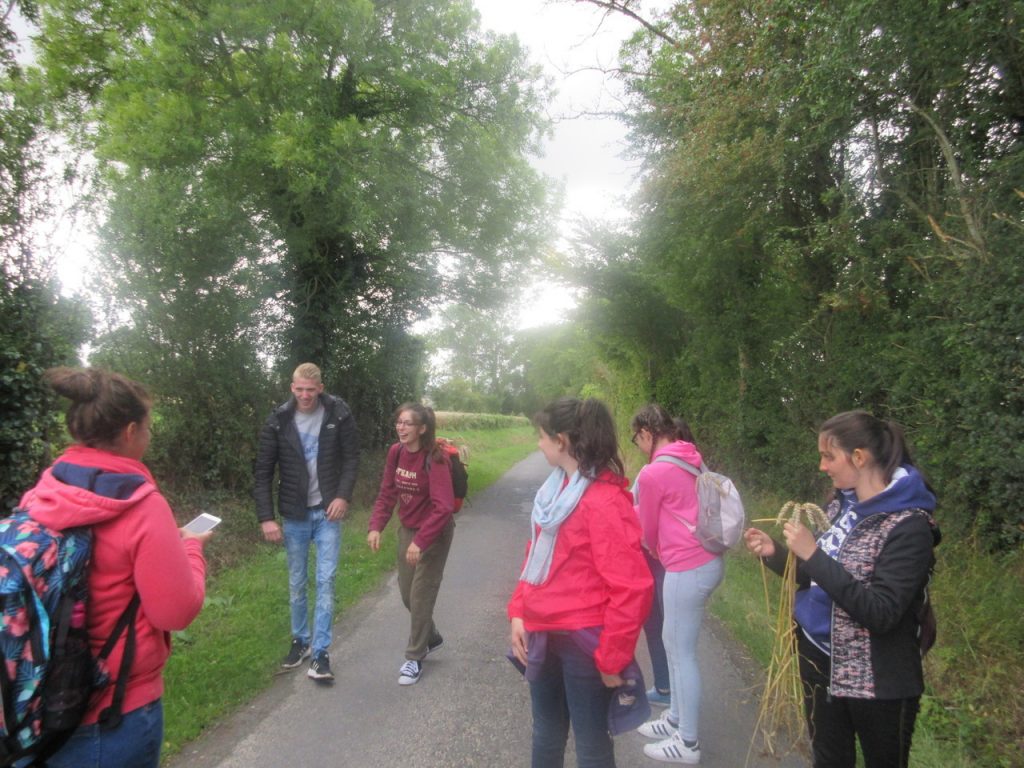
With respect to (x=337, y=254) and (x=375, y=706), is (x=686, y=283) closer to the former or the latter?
(x=337, y=254)

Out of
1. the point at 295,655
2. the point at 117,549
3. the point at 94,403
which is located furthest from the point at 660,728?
the point at 94,403

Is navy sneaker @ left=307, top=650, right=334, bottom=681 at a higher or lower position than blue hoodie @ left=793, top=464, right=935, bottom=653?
lower

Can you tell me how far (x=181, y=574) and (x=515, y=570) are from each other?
5995 mm

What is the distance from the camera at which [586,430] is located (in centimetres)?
250

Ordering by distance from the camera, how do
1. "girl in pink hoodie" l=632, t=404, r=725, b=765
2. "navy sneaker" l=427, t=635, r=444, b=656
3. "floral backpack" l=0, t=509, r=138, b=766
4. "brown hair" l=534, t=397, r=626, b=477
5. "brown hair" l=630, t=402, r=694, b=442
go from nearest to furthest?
"floral backpack" l=0, t=509, r=138, b=766, "brown hair" l=534, t=397, r=626, b=477, "girl in pink hoodie" l=632, t=404, r=725, b=765, "brown hair" l=630, t=402, r=694, b=442, "navy sneaker" l=427, t=635, r=444, b=656

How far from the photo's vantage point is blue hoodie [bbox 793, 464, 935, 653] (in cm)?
211

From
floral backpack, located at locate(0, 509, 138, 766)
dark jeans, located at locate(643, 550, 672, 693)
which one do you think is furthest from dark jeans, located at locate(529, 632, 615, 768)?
dark jeans, located at locate(643, 550, 672, 693)

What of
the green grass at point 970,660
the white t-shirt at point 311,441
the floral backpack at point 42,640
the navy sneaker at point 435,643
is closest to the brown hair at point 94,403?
the floral backpack at point 42,640

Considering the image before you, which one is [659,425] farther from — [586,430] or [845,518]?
[845,518]

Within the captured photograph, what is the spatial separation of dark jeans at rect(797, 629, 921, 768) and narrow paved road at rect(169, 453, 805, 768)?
1152 millimetres

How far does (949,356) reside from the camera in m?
5.18

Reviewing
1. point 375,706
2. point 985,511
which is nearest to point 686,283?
point 985,511

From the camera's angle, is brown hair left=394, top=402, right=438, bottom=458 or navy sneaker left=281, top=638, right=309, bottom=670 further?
navy sneaker left=281, top=638, right=309, bottom=670

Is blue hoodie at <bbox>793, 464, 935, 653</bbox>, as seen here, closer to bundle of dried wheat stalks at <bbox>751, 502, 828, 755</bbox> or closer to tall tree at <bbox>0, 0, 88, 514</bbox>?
bundle of dried wheat stalks at <bbox>751, 502, 828, 755</bbox>
